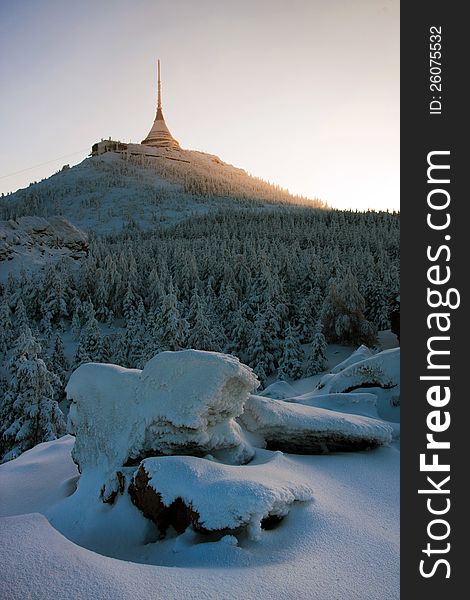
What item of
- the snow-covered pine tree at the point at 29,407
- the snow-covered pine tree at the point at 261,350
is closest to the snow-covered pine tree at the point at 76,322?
the snow-covered pine tree at the point at 261,350

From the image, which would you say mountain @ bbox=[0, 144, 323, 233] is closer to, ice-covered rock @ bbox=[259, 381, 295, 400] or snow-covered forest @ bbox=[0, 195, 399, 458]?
snow-covered forest @ bbox=[0, 195, 399, 458]

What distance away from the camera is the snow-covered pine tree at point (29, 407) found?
58.9 ft

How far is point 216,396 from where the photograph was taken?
570 centimetres

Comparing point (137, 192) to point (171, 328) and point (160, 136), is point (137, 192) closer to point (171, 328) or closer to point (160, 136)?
point (160, 136)

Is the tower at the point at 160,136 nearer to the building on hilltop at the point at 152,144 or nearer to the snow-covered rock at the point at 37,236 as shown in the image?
the building on hilltop at the point at 152,144

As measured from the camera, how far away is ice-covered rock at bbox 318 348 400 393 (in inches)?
400

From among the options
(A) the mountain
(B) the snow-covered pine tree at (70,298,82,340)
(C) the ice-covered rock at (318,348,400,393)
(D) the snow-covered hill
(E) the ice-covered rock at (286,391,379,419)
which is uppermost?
(A) the mountain

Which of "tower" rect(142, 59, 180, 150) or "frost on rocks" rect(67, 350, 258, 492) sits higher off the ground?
"tower" rect(142, 59, 180, 150)

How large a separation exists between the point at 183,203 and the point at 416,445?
105 meters

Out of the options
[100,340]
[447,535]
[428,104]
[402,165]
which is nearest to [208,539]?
[447,535]

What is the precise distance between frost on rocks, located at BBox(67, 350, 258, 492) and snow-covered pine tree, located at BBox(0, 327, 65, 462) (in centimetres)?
1305

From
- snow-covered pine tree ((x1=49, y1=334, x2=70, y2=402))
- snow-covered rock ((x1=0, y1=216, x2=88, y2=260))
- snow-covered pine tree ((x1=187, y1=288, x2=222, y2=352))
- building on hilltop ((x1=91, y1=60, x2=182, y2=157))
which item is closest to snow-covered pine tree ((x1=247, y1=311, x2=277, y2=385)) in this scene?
snow-covered pine tree ((x1=187, y1=288, x2=222, y2=352))

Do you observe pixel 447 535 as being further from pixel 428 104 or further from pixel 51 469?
pixel 51 469

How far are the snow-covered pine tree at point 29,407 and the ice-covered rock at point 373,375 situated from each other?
42.1ft
